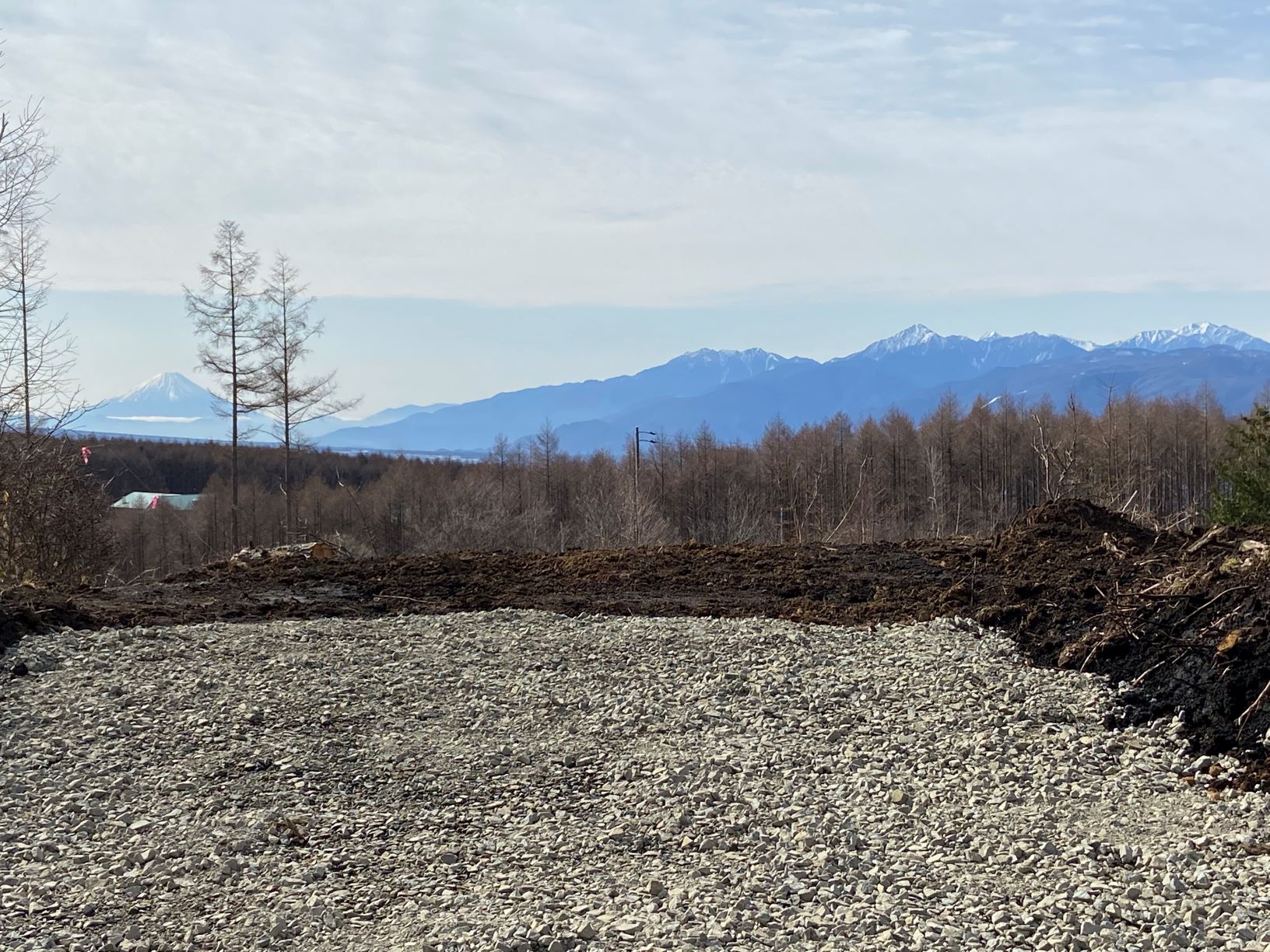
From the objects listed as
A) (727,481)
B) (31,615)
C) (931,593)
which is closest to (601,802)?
(931,593)

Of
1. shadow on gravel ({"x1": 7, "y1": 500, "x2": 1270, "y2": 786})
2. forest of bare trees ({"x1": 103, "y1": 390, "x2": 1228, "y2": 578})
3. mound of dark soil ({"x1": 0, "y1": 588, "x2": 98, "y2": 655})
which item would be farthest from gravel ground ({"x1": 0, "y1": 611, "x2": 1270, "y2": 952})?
forest of bare trees ({"x1": 103, "y1": 390, "x2": 1228, "y2": 578})

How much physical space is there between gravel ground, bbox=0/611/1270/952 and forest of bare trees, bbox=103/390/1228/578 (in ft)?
85.2

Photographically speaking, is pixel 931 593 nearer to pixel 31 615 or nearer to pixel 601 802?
pixel 601 802

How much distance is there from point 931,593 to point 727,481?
46.3m

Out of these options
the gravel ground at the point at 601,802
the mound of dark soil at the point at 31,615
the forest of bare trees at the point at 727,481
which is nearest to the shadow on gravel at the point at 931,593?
the mound of dark soil at the point at 31,615

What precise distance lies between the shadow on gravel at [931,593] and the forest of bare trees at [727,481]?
72.7ft

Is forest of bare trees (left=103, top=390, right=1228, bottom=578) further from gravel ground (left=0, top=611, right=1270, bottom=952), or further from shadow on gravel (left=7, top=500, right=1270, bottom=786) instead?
gravel ground (left=0, top=611, right=1270, bottom=952)

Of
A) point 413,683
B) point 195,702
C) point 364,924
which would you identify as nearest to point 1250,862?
point 364,924

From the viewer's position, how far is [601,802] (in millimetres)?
4598

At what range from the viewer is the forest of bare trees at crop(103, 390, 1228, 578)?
39.5 meters

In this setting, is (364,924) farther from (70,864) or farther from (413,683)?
(413,683)

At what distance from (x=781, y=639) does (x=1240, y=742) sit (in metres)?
2.85

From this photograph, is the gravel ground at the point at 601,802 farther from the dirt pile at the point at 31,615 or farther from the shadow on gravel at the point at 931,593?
the shadow on gravel at the point at 931,593

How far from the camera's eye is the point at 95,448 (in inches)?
545
